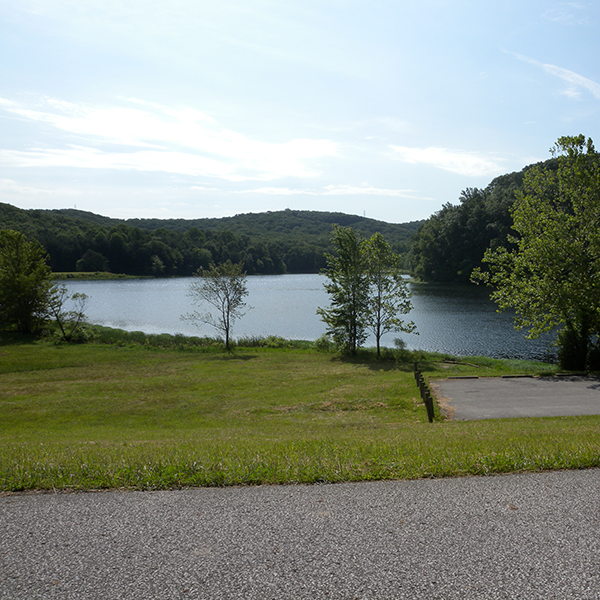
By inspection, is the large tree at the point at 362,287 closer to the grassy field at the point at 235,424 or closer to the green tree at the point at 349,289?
the green tree at the point at 349,289

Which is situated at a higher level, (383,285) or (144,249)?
(144,249)

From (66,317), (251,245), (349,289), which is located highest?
(251,245)

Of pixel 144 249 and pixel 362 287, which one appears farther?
pixel 144 249

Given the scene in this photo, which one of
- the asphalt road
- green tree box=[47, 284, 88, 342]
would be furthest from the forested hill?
the asphalt road

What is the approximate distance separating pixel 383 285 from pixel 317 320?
2016 cm

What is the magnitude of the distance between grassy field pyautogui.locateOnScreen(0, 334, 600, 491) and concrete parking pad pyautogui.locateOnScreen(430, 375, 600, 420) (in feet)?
3.96

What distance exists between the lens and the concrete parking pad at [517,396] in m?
14.1

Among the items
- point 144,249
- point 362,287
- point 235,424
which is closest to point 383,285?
point 362,287

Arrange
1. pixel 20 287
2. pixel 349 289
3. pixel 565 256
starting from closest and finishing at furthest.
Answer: pixel 565 256 < pixel 349 289 < pixel 20 287

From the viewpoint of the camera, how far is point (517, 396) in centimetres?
1617

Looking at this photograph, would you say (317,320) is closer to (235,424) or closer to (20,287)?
(20,287)

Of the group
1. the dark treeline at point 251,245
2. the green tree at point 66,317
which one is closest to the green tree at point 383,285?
the green tree at point 66,317

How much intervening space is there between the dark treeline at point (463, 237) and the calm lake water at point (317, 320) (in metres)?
17.4

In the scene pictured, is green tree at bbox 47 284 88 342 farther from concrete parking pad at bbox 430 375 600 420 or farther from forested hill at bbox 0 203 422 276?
forested hill at bbox 0 203 422 276
